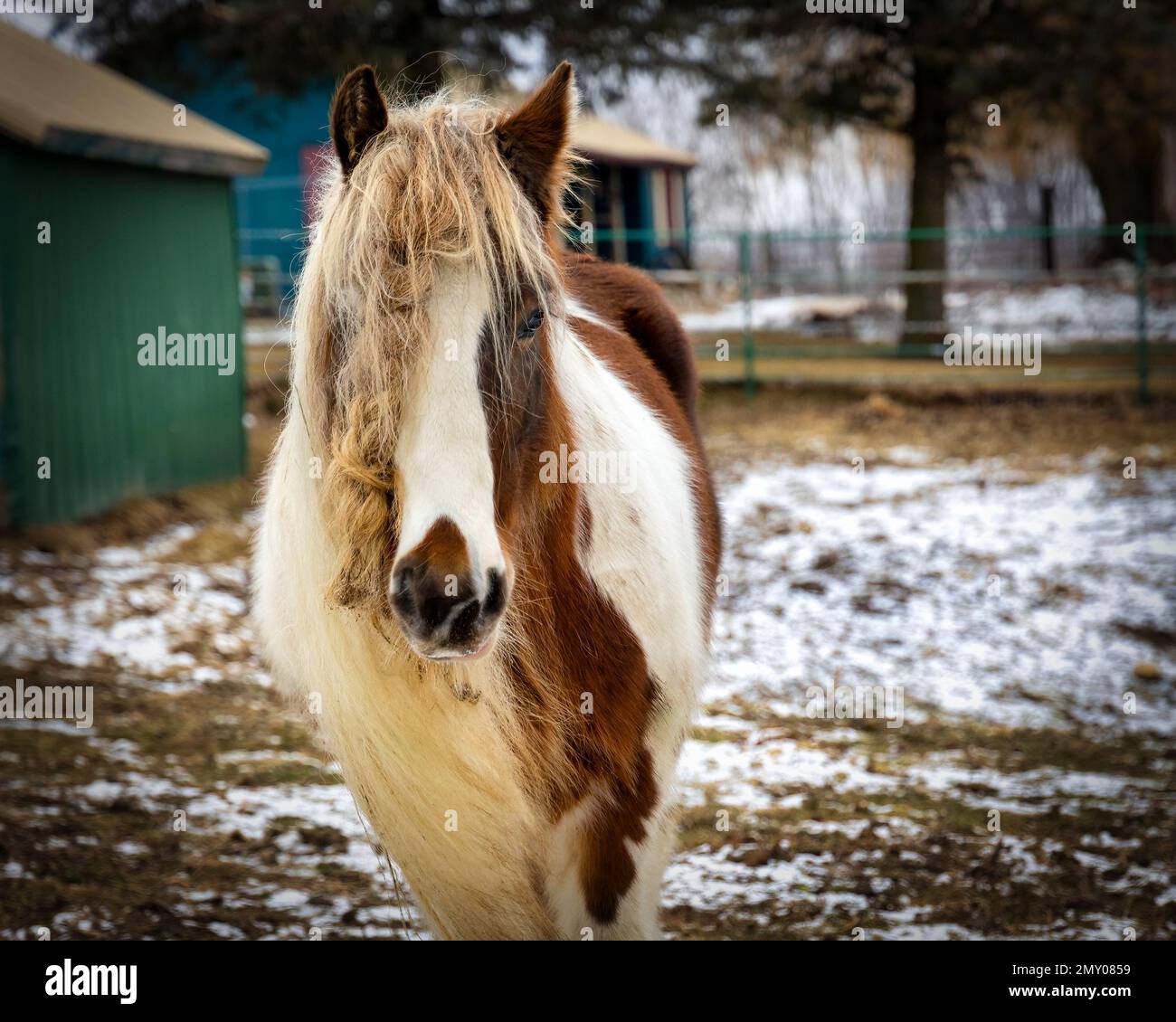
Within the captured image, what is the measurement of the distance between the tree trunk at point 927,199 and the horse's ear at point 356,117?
1255 centimetres

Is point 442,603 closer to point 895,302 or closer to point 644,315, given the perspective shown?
point 644,315

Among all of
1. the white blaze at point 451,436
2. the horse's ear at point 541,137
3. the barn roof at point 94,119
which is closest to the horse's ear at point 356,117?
the horse's ear at point 541,137

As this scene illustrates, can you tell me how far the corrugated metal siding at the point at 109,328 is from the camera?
24.6 feet

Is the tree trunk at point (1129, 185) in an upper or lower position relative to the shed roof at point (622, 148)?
lower

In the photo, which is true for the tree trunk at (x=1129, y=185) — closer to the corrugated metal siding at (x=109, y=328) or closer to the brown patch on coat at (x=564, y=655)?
Answer: the corrugated metal siding at (x=109, y=328)

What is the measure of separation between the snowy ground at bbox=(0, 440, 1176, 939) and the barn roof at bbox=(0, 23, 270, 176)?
272cm

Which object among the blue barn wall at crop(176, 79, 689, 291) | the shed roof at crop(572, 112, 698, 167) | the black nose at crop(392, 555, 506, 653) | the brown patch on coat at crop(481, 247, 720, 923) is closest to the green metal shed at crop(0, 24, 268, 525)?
the brown patch on coat at crop(481, 247, 720, 923)

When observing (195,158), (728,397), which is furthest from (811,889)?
(728,397)

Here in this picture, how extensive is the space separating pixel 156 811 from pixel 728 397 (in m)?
9.98

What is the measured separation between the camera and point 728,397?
1332 cm

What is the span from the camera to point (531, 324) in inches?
83.4

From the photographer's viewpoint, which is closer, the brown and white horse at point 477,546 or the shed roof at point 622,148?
the brown and white horse at point 477,546

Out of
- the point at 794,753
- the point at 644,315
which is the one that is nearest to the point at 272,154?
the point at 644,315

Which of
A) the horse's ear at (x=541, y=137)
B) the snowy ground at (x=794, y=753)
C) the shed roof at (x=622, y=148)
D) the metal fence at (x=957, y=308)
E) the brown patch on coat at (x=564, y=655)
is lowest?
the snowy ground at (x=794, y=753)
